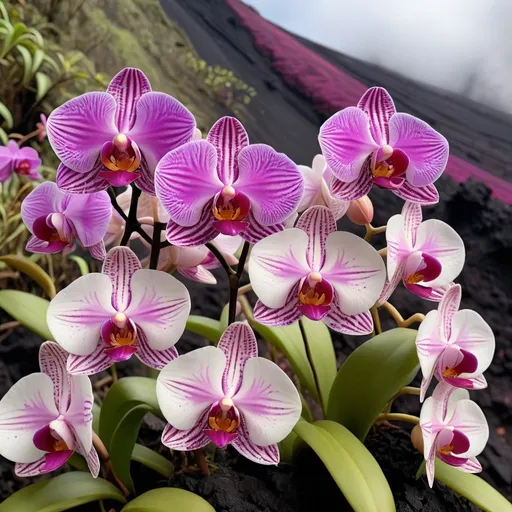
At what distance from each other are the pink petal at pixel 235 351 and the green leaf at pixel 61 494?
0.30 m

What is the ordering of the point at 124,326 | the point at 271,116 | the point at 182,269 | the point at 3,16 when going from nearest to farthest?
the point at 124,326 → the point at 182,269 → the point at 3,16 → the point at 271,116

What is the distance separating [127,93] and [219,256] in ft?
0.72

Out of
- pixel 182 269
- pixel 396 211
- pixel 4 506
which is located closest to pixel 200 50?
pixel 396 211

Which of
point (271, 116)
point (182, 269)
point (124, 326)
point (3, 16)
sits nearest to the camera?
point (124, 326)

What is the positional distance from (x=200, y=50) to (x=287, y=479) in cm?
167

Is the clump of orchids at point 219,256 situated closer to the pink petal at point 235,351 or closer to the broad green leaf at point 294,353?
the pink petal at point 235,351

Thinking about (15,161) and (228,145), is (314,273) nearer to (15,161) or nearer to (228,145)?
(228,145)

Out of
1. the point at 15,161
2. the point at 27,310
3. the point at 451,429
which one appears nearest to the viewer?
the point at 451,429

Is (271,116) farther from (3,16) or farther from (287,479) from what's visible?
(287,479)

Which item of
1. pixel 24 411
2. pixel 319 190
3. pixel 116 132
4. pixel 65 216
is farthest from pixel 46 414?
pixel 319 190

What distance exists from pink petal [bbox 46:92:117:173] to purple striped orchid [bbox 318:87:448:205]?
24cm

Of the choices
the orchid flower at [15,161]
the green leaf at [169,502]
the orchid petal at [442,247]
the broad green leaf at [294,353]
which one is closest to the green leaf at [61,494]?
the green leaf at [169,502]

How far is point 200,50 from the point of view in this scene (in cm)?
188

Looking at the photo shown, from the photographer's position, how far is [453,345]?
0.60 metres
